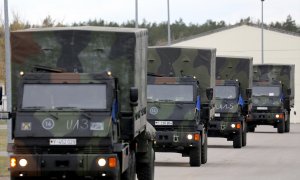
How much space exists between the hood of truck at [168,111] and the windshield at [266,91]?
2283cm

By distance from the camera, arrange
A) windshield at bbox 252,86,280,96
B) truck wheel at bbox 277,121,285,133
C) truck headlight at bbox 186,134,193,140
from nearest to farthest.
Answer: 1. truck headlight at bbox 186,134,193,140
2. windshield at bbox 252,86,280,96
3. truck wheel at bbox 277,121,285,133

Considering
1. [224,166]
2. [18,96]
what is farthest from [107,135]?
[224,166]

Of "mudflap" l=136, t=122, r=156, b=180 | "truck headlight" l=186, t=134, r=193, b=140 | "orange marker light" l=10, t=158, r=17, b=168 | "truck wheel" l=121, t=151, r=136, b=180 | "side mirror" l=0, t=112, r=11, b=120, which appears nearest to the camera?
"orange marker light" l=10, t=158, r=17, b=168

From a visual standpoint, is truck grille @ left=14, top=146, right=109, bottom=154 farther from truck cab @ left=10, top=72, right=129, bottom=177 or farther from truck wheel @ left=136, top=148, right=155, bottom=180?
truck wheel @ left=136, top=148, right=155, bottom=180

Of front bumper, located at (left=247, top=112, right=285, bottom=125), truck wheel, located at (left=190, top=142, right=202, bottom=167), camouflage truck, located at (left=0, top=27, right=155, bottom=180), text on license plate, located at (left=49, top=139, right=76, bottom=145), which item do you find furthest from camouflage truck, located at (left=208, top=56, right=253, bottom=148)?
text on license plate, located at (left=49, top=139, right=76, bottom=145)

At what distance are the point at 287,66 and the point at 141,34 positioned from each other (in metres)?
35.5

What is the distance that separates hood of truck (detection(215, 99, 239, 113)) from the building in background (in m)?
49.4

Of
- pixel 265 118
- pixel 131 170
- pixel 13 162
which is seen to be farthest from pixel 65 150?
pixel 265 118

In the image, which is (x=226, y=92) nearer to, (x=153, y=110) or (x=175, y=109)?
(x=175, y=109)

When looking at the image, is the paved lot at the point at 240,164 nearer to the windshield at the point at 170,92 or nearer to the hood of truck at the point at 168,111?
the hood of truck at the point at 168,111

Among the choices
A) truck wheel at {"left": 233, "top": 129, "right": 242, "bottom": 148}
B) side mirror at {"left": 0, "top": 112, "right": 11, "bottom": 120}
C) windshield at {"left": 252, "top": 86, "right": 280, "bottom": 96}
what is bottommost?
truck wheel at {"left": 233, "top": 129, "right": 242, "bottom": 148}

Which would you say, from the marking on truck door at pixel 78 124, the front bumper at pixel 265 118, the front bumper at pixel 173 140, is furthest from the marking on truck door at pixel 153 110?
the front bumper at pixel 265 118

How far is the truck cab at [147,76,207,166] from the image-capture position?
27812mm

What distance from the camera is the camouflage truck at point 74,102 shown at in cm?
1753
